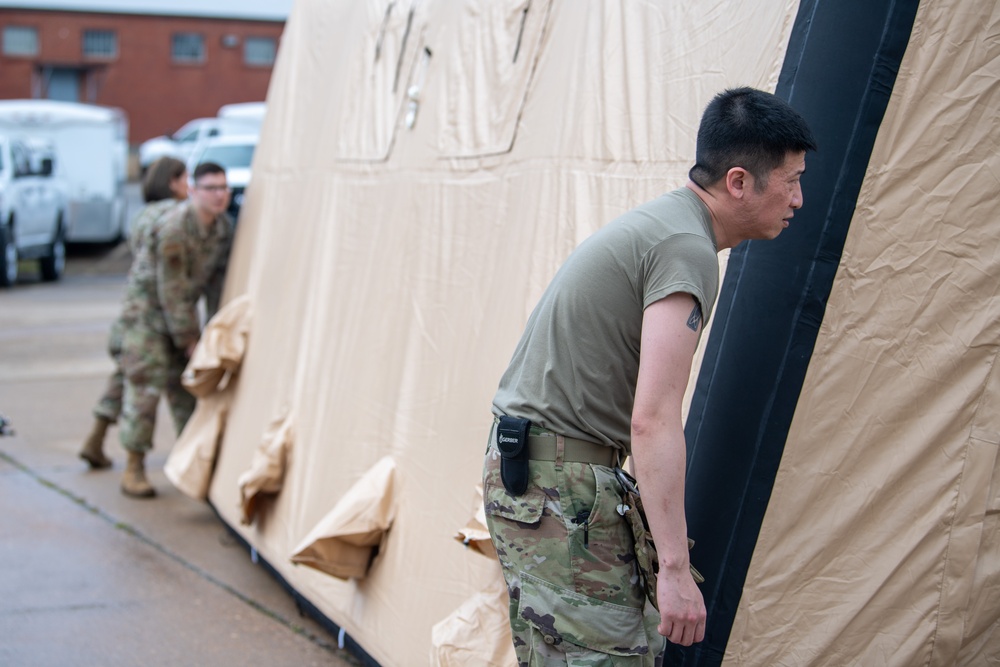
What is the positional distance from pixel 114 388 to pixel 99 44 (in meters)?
33.4

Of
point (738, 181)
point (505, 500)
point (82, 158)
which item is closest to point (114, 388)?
point (505, 500)

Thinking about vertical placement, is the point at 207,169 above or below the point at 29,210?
above

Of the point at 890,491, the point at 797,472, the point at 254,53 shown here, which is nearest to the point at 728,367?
the point at 797,472

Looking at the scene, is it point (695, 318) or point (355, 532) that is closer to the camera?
point (695, 318)

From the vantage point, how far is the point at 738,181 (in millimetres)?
2275

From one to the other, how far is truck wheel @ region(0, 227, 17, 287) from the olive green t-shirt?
15.1 meters

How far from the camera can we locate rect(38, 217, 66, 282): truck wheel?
17562mm

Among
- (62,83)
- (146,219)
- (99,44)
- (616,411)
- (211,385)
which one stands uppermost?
(616,411)

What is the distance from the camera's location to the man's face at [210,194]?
606 cm

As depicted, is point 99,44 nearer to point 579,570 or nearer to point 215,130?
point 215,130

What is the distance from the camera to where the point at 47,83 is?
3744cm

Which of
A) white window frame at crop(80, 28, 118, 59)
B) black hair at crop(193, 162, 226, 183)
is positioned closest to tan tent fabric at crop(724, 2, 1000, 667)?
black hair at crop(193, 162, 226, 183)

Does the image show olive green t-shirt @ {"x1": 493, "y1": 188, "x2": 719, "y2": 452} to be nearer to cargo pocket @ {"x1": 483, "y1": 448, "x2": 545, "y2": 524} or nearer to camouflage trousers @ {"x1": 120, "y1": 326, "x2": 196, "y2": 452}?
cargo pocket @ {"x1": 483, "y1": 448, "x2": 545, "y2": 524}

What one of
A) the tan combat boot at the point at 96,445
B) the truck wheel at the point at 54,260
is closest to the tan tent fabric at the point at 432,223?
the tan combat boot at the point at 96,445
